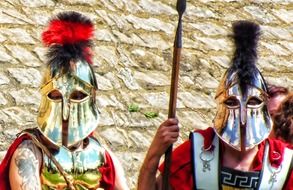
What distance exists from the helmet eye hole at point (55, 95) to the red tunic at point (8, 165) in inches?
7.9

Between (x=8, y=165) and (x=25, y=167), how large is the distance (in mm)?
95

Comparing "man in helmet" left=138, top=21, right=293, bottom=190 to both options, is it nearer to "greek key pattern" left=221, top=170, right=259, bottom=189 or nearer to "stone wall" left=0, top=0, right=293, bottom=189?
"greek key pattern" left=221, top=170, right=259, bottom=189

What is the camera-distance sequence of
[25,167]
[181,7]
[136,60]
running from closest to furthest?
[25,167]
[181,7]
[136,60]

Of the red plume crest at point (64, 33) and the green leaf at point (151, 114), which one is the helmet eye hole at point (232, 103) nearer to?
the red plume crest at point (64, 33)

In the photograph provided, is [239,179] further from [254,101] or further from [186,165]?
[254,101]

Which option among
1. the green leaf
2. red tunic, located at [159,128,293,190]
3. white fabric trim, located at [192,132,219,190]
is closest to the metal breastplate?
red tunic, located at [159,128,293,190]

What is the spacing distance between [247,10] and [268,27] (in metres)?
0.20

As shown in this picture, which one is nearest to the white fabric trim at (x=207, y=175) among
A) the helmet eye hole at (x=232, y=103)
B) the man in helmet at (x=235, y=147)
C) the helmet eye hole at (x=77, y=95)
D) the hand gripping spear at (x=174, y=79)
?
the man in helmet at (x=235, y=147)

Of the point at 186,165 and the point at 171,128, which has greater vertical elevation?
the point at 171,128

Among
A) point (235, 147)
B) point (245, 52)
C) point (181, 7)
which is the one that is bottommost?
point (235, 147)

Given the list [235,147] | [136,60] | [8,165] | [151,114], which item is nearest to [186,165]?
[235,147]

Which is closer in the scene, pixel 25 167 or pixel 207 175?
pixel 25 167

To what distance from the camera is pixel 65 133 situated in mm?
4438

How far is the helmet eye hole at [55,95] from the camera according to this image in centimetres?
449
